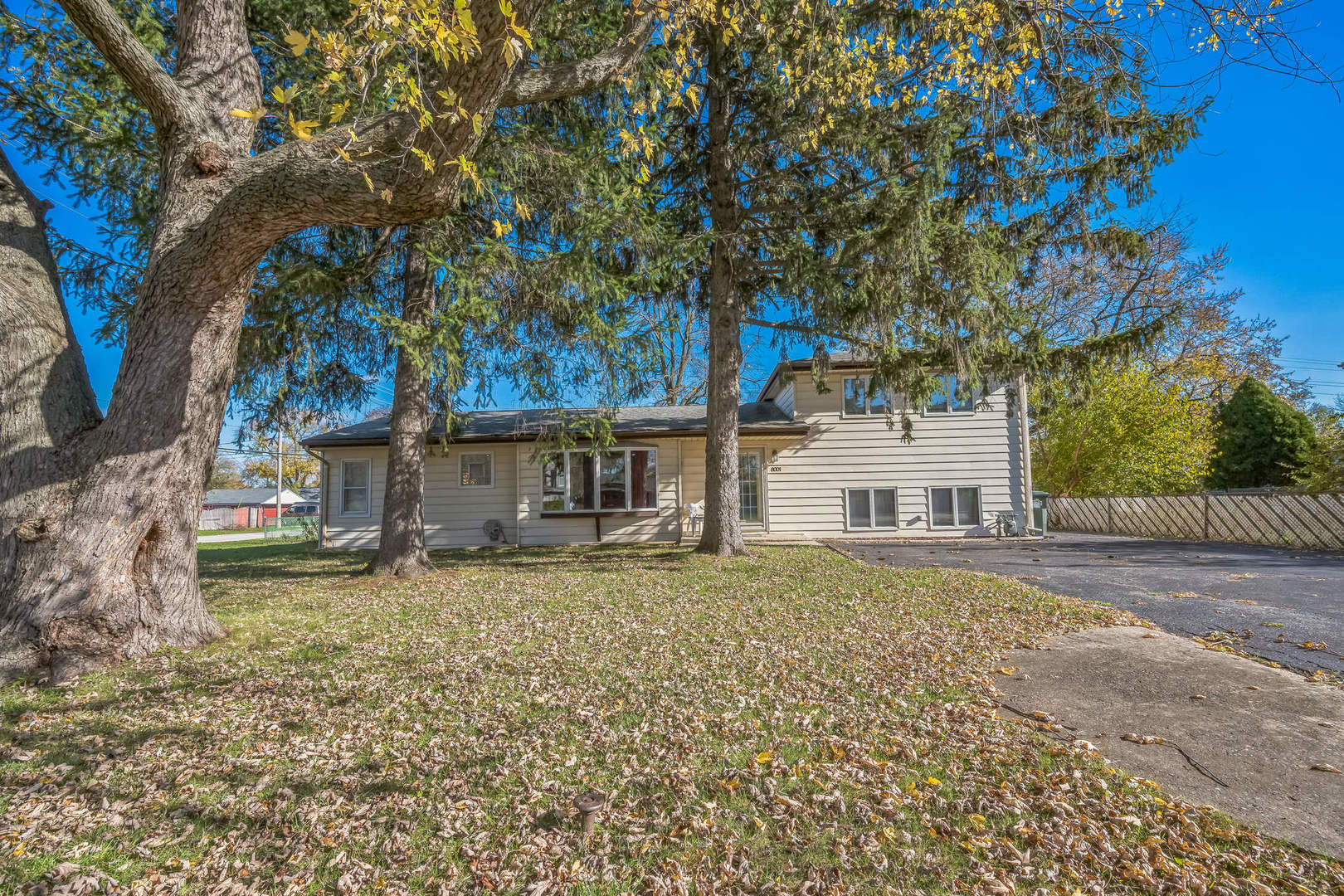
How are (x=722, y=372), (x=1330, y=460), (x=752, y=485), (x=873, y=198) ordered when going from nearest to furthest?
(x=873, y=198), (x=722, y=372), (x=1330, y=460), (x=752, y=485)

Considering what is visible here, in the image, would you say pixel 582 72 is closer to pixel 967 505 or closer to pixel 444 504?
pixel 444 504

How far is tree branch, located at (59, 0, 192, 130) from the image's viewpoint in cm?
396

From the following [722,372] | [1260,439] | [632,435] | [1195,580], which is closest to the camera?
[1195,580]

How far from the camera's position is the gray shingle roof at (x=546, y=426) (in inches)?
560

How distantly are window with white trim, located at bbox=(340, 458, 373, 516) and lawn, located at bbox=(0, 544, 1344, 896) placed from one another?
10.4m

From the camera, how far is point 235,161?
4.36m

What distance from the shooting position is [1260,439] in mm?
17219

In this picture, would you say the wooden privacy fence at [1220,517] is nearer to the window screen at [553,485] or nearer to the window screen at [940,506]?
the window screen at [940,506]

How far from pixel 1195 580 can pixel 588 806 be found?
31.9 ft

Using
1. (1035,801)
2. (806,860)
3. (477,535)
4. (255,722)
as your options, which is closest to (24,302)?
(255,722)

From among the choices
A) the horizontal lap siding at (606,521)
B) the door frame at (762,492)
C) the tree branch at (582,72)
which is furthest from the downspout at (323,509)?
the tree branch at (582,72)

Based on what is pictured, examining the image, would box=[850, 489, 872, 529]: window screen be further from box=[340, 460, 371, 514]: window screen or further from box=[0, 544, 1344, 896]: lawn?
box=[340, 460, 371, 514]: window screen

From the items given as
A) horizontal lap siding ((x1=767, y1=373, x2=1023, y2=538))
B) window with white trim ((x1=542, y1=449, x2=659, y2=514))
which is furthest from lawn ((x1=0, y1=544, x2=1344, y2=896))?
horizontal lap siding ((x1=767, y1=373, x2=1023, y2=538))

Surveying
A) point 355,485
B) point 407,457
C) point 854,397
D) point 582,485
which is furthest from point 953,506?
point 355,485
